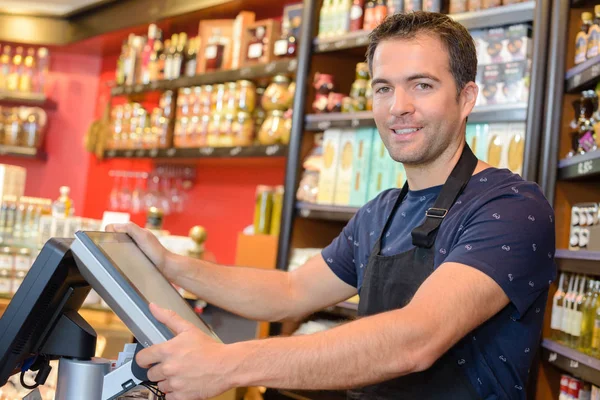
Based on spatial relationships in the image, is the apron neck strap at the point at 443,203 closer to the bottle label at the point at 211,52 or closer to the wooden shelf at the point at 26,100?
the bottle label at the point at 211,52

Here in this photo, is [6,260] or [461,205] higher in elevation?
[461,205]

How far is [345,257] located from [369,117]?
1.56 metres

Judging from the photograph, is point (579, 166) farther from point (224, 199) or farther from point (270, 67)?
point (224, 199)

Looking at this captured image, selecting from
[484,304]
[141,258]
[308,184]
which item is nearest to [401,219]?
[484,304]

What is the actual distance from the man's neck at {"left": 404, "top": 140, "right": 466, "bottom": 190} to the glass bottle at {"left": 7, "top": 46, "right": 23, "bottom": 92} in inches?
238

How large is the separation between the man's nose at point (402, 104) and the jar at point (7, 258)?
8.20ft

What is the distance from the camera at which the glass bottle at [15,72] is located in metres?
7.24

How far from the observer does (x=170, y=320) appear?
46.9 inches

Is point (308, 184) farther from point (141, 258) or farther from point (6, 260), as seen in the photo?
point (141, 258)

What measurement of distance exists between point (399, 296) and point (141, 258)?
57 centimetres

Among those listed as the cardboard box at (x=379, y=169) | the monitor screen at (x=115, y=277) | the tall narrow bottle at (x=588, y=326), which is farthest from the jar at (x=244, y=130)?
the monitor screen at (x=115, y=277)

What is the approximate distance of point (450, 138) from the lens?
1853 mm

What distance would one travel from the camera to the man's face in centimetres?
179

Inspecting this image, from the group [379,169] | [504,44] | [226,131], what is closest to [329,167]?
[379,169]
